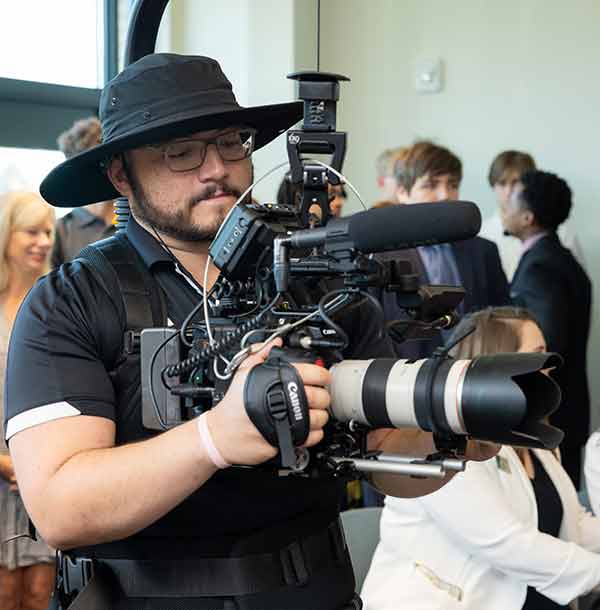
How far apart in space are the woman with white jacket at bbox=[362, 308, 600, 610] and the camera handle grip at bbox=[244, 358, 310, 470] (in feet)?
3.50

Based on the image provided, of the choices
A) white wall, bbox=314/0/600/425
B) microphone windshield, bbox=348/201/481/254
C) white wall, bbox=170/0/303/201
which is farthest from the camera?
white wall, bbox=314/0/600/425

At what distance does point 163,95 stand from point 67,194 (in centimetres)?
28

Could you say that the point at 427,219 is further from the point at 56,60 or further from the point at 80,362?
the point at 56,60

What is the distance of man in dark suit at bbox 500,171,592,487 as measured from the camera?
13.0 feet

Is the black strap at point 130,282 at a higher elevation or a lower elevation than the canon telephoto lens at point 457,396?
higher

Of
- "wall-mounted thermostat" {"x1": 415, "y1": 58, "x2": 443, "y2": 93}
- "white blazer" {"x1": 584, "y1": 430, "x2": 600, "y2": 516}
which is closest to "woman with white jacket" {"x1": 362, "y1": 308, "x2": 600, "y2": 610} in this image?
"white blazer" {"x1": 584, "y1": 430, "x2": 600, "y2": 516}

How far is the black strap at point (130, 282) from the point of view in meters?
1.42

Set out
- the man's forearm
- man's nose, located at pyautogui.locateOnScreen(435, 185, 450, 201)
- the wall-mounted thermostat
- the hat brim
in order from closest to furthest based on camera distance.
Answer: the man's forearm < the hat brim < man's nose, located at pyautogui.locateOnScreen(435, 185, 450, 201) < the wall-mounted thermostat

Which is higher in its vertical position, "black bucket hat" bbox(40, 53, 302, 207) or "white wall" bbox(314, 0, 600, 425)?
"white wall" bbox(314, 0, 600, 425)

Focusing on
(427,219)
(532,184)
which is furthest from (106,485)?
(532,184)

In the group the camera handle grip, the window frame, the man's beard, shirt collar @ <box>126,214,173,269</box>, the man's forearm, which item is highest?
the window frame

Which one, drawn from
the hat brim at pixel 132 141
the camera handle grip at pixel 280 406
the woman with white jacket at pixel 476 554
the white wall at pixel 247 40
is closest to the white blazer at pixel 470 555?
the woman with white jacket at pixel 476 554

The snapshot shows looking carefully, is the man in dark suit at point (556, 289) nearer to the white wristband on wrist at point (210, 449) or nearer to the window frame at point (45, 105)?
the window frame at point (45, 105)

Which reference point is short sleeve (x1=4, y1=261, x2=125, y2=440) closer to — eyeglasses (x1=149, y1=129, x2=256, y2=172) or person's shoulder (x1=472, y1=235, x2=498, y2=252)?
eyeglasses (x1=149, y1=129, x2=256, y2=172)
